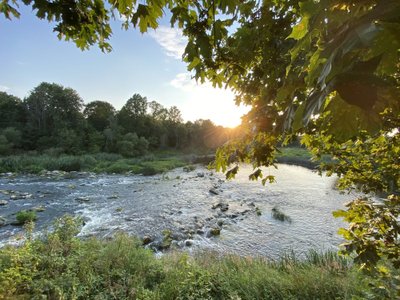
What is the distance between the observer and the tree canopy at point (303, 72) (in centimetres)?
55

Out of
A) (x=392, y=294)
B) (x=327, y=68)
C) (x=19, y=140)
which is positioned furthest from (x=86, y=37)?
(x=19, y=140)

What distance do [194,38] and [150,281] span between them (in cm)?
553

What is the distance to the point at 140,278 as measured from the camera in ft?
18.4

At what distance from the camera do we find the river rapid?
10.1 m

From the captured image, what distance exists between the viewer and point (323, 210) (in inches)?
549

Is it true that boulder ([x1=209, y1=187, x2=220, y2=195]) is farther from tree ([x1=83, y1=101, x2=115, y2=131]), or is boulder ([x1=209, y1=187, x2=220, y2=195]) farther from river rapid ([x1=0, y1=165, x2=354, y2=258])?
tree ([x1=83, y1=101, x2=115, y2=131])

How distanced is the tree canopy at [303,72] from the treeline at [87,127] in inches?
1447

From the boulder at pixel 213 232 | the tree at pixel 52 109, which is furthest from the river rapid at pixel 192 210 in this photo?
the tree at pixel 52 109

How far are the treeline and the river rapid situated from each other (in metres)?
20.8

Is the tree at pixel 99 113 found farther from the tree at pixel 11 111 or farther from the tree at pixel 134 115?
the tree at pixel 11 111

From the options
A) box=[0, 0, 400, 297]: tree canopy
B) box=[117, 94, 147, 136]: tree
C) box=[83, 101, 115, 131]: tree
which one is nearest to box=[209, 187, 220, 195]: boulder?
box=[0, 0, 400, 297]: tree canopy

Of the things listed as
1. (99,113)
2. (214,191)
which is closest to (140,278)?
(214,191)

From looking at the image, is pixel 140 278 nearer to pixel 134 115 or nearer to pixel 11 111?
pixel 134 115

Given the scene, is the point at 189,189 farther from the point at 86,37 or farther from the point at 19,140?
the point at 19,140
